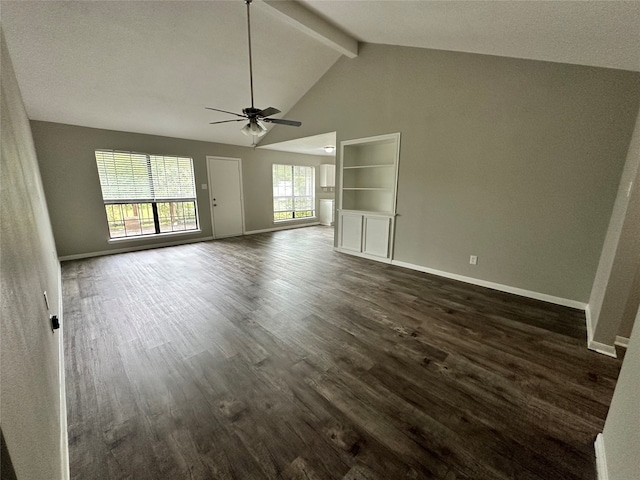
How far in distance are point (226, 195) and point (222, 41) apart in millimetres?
3733

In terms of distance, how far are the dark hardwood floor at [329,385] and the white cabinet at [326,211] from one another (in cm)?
550

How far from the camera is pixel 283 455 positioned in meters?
1.34

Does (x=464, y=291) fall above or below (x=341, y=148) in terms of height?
below

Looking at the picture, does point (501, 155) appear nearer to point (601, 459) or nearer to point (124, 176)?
point (601, 459)

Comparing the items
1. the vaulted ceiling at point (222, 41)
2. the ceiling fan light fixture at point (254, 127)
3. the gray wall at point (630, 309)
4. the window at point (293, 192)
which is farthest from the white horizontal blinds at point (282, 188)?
the gray wall at point (630, 309)

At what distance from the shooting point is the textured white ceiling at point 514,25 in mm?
1845

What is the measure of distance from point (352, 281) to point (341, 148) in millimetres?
2554

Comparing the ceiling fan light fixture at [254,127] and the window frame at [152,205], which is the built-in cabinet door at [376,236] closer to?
the ceiling fan light fixture at [254,127]

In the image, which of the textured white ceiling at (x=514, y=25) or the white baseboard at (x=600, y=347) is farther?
the white baseboard at (x=600, y=347)

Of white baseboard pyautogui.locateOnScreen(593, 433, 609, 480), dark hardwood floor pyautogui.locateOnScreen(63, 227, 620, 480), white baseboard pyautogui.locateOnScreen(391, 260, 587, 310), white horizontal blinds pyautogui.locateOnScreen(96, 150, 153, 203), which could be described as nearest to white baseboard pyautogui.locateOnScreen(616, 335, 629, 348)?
dark hardwood floor pyautogui.locateOnScreen(63, 227, 620, 480)

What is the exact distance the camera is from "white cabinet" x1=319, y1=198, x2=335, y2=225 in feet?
28.3

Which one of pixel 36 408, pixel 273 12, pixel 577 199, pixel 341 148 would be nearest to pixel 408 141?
pixel 341 148

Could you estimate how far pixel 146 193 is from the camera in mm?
5512

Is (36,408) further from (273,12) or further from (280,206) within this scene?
(280,206)
